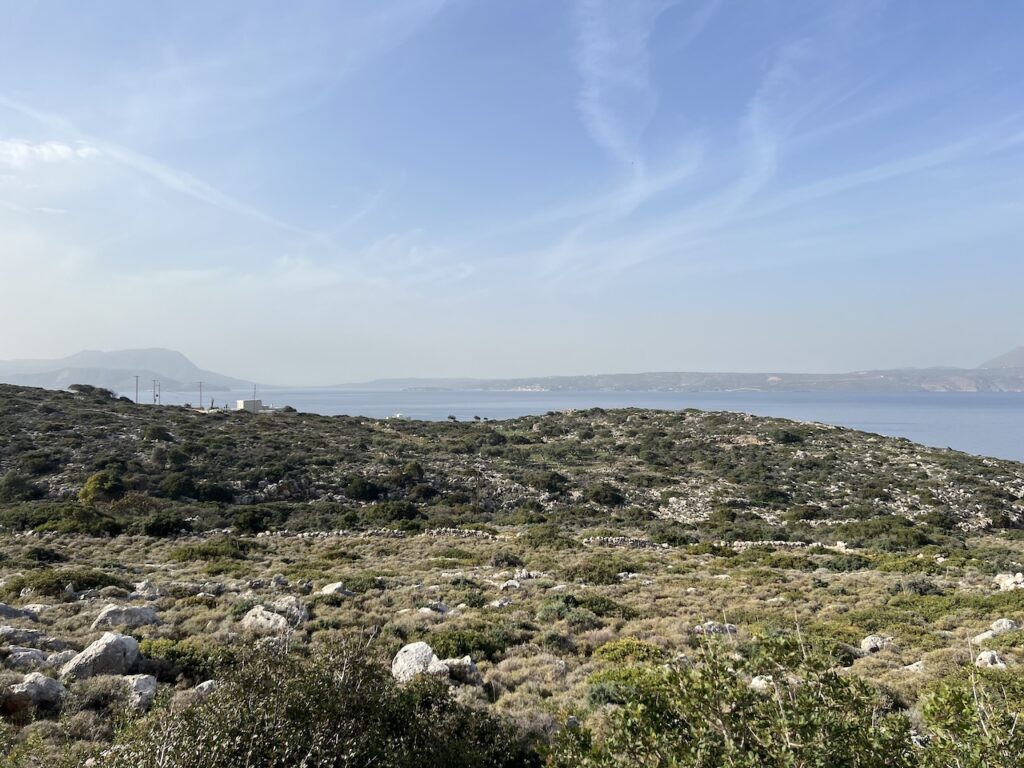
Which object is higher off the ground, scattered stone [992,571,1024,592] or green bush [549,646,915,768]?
green bush [549,646,915,768]

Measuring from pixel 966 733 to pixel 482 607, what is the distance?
10112 mm

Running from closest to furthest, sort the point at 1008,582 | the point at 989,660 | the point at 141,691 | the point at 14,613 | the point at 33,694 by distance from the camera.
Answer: the point at 33,694, the point at 141,691, the point at 989,660, the point at 14,613, the point at 1008,582

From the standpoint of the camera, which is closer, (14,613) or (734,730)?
(734,730)

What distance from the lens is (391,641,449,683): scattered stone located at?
7.80 metres

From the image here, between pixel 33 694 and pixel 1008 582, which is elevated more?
pixel 33 694

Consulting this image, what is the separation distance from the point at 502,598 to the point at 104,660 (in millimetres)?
8142

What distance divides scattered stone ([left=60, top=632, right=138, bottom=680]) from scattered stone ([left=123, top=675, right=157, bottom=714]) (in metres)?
0.62

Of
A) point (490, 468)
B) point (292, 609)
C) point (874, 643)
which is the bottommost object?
point (490, 468)

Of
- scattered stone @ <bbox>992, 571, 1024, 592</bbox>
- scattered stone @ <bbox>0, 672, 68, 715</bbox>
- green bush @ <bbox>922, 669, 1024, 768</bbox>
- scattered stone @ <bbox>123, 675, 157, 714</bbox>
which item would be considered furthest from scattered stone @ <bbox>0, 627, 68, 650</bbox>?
scattered stone @ <bbox>992, 571, 1024, 592</bbox>

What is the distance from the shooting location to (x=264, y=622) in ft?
32.9

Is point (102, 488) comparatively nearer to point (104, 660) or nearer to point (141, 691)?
point (104, 660)

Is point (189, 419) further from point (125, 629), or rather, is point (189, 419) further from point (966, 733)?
point (966, 733)

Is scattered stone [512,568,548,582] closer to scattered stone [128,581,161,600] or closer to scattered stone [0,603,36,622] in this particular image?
scattered stone [128,581,161,600]

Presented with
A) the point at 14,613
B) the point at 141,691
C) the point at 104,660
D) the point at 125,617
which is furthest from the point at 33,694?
the point at 14,613
